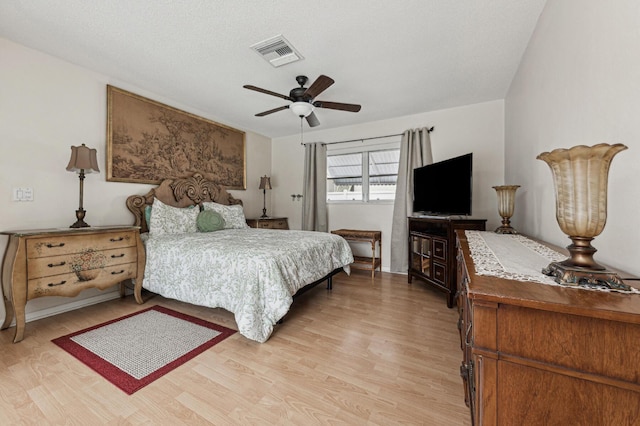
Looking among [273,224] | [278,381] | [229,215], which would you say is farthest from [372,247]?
[278,381]

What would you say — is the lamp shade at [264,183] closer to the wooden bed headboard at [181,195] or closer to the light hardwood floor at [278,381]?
the wooden bed headboard at [181,195]

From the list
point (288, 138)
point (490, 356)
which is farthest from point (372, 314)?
point (288, 138)

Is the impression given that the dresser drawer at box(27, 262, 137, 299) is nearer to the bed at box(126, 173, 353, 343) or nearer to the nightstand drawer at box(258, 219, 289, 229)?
the bed at box(126, 173, 353, 343)

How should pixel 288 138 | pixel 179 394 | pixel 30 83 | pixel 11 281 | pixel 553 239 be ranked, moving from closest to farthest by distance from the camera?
1. pixel 179 394
2. pixel 553 239
3. pixel 11 281
4. pixel 30 83
5. pixel 288 138

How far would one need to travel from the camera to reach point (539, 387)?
646mm

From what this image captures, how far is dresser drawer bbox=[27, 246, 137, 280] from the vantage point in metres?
2.01

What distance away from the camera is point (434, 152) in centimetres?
382

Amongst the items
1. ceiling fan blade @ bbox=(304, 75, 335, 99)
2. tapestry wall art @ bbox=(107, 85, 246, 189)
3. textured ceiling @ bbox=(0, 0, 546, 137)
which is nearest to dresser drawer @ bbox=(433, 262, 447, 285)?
textured ceiling @ bbox=(0, 0, 546, 137)

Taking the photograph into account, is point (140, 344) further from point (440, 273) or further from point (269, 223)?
point (440, 273)

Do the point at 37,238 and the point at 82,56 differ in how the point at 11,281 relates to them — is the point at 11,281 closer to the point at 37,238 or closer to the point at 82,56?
the point at 37,238

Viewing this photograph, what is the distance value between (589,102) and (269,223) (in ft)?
13.3

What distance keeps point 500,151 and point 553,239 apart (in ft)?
7.65

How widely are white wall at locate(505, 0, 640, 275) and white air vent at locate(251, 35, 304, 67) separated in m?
1.90

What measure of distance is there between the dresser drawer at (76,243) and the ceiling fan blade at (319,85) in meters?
2.32
